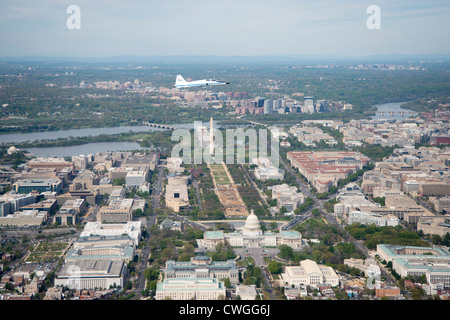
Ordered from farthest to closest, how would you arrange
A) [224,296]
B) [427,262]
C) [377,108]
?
[377,108] < [427,262] < [224,296]

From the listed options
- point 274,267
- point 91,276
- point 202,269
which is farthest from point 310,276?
point 91,276

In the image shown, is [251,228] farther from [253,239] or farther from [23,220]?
[23,220]

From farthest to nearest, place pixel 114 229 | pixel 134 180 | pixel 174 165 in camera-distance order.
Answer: pixel 174 165 → pixel 134 180 → pixel 114 229

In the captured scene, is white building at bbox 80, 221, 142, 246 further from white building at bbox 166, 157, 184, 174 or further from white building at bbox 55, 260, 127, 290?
Answer: white building at bbox 166, 157, 184, 174

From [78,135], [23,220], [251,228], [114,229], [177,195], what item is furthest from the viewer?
[78,135]
